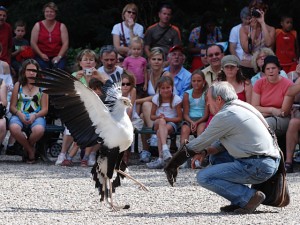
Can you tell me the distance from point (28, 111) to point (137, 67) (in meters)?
1.75

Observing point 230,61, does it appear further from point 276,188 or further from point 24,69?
point 276,188

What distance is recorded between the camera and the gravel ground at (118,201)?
7.20 m

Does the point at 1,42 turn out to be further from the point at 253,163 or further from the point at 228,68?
the point at 253,163

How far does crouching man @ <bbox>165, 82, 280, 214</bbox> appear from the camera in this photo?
734 cm

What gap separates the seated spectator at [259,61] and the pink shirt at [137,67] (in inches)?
62.4

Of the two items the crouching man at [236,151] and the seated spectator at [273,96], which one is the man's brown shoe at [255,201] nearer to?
the crouching man at [236,151]

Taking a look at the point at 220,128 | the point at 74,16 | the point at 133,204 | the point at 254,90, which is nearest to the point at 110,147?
the point at 133,204

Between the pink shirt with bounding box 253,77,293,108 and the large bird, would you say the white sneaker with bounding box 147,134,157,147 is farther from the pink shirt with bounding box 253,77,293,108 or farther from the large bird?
the large bird

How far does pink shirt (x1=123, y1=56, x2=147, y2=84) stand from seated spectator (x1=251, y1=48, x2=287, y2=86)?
5.20 feet

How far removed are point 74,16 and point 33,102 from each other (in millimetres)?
4757

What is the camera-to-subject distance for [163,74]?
11.6m

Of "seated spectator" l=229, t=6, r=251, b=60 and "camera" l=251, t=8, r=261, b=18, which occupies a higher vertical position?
"camera" l=251, t=8, r=261, b=18

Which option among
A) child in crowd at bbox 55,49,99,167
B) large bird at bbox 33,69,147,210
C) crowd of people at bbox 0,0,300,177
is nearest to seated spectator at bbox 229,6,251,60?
crowd of people at bbox 0,0,300,177

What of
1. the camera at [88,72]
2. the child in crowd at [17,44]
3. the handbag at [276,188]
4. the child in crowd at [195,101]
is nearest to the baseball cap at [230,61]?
the child in crowd at [195,101]
